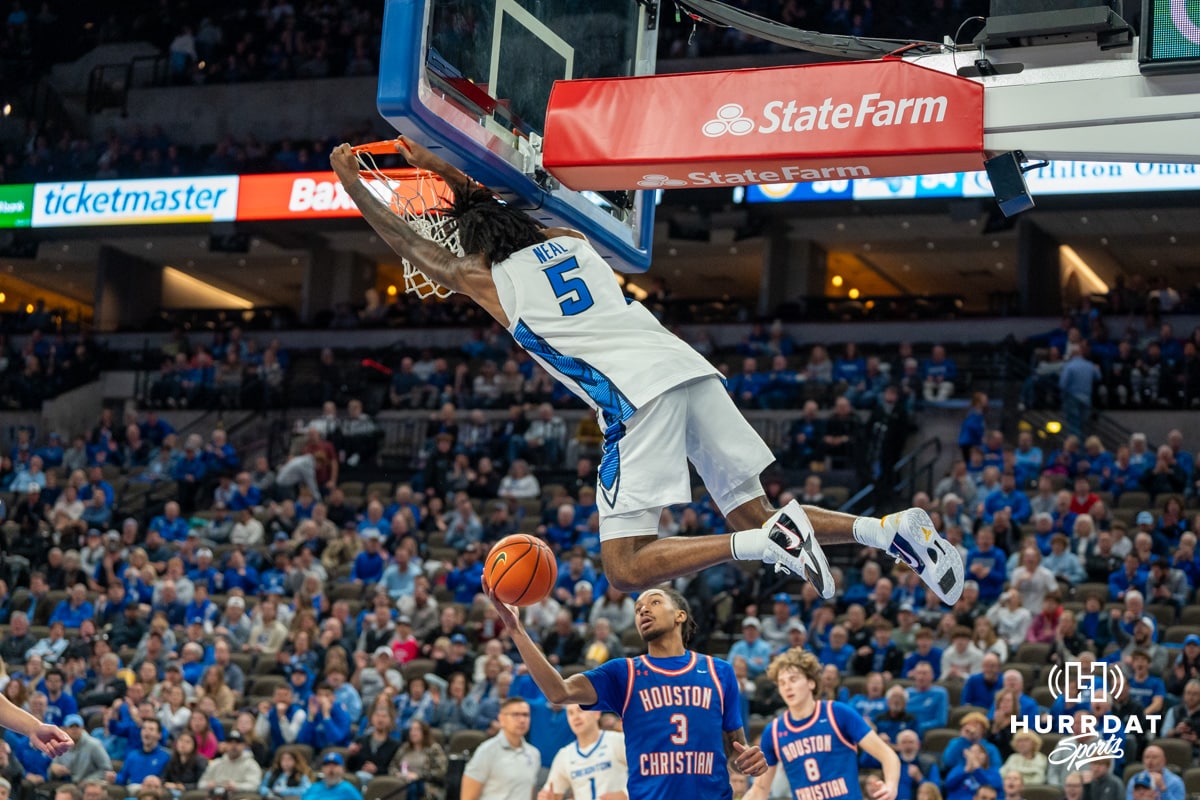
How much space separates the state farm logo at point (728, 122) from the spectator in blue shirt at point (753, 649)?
26.6ft

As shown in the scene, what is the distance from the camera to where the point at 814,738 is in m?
Answer: 8.62

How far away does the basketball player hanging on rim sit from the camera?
19.6 feet

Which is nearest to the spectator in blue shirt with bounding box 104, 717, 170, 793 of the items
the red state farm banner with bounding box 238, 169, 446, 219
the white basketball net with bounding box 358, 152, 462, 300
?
the white basketball net with bounding box 358, 152, 462, 300

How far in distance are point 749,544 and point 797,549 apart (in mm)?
201

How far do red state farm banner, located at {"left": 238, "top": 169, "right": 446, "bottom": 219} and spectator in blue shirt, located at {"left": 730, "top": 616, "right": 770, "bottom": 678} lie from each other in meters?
12.7

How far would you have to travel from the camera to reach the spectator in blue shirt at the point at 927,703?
1263 centimetres

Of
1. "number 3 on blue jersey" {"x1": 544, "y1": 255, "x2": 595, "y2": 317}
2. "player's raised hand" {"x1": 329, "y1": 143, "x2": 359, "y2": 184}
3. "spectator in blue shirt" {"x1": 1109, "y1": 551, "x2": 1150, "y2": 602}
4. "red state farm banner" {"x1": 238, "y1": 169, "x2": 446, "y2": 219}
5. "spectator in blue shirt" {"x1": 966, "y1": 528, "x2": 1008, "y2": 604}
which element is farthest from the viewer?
"red state farm banner" {"x1": 238, "y1": 169, "x2": 446, "y2": 219}

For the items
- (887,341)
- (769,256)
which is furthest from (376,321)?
(887,341)

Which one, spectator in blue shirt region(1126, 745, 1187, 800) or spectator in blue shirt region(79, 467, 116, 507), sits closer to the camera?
spectator in blue shirt region(1126, 745, 1187, 800)

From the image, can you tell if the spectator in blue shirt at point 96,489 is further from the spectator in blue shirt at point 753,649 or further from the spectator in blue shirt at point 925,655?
the spectator in blue shirt at point 925,655

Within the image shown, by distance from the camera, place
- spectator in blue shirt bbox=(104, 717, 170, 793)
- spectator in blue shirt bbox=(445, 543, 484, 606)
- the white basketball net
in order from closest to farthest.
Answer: the white basketball net < spectator in blue shirt bbox=(104, 717, 170, 793) < spectator in blue shirt bbox=(445, 543, 484, 606)

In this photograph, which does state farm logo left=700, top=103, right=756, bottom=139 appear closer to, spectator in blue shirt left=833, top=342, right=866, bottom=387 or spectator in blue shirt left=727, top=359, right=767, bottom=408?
spectator in blue shirt left=727, top=359, right=767, bottom=408

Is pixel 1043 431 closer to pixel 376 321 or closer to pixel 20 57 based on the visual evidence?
pixel 376 321

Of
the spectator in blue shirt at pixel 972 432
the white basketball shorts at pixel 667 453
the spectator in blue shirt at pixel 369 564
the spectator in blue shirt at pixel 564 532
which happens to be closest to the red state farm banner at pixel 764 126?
the white basketball shorts at pixel 667 453
